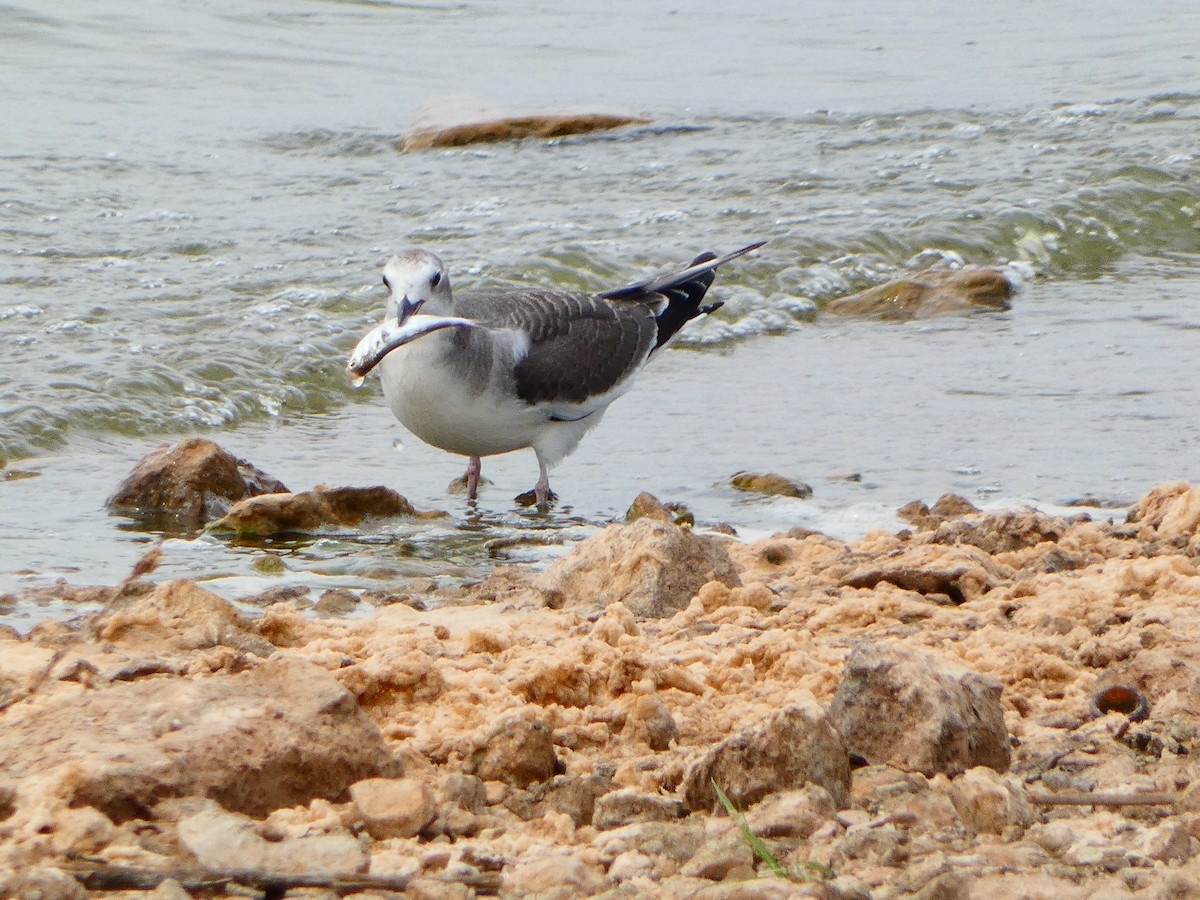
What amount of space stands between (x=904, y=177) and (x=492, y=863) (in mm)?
9903

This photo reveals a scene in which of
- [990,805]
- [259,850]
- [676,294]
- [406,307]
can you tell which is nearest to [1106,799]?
[990,805]

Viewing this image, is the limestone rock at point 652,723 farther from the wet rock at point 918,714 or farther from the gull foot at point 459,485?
the gull foot at point 459,485

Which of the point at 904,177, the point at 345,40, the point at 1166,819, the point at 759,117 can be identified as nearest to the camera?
the point at 1166,819

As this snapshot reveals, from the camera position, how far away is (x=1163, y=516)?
450cm

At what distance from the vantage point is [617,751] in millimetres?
2738

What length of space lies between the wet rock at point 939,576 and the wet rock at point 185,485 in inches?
83.8

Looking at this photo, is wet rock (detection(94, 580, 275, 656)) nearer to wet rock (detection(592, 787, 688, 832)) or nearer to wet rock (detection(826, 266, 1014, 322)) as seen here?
wet rock (detection(592, 787, 688, 832))

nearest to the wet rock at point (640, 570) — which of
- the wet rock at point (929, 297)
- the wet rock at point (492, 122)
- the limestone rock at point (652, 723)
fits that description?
the limestone rock at point (652, 723)

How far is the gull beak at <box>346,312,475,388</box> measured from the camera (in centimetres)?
434

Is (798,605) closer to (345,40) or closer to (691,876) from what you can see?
(691,876)

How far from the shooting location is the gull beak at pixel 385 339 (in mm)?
4336

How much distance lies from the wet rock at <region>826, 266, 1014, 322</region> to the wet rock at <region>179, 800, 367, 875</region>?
21.7ft

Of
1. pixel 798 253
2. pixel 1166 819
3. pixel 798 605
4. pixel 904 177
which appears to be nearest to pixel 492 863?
pixel 1166 819

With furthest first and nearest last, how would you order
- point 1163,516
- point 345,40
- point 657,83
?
point 345,40, point 657,83, point 1163,516
